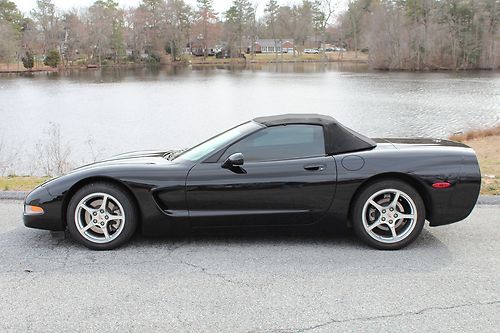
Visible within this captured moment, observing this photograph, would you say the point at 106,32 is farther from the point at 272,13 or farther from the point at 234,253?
the point at 234,253

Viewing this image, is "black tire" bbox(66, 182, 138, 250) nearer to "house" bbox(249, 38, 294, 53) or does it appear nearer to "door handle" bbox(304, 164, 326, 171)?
"door handle" bbox(304, 164, 326, 171)

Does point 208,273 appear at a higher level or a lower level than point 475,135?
higher

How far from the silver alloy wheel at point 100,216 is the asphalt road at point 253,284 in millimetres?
166

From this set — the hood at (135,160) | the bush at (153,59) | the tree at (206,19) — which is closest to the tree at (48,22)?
the bush at (153,59)

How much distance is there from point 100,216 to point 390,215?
2601mm

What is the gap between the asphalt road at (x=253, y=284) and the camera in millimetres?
3137

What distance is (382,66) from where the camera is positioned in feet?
240

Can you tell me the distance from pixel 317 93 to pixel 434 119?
15.0m

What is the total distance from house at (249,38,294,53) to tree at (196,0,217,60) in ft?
44.6

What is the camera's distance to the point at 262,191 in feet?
14.3

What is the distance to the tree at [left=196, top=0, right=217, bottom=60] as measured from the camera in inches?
4178

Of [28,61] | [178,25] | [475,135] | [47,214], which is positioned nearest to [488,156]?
[475,135]

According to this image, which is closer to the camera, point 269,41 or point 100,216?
point 100,216

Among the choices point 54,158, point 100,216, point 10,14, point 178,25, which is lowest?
point 54,158
